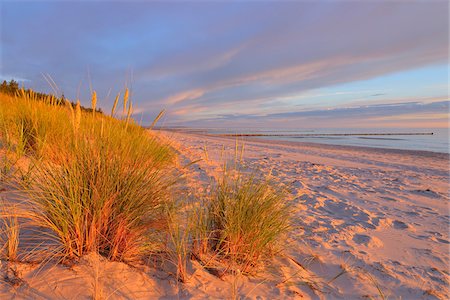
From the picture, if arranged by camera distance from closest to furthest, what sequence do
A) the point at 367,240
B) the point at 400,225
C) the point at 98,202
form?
the point at 98,202, the point at 367,240, the point at 400,225

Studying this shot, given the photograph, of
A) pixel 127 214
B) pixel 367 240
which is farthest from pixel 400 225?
pixel 127 214

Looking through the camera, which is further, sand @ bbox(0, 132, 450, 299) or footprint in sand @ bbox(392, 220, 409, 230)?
footprint in sand @ bbox(392, 220, 409, 230)

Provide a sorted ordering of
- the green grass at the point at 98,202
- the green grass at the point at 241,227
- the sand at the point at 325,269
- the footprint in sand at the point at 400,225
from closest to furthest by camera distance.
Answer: the sand at the point at 325,269 < the green grass at the point at 98,202 < the green grass at the point at 241,227 < the footprint in sand at the point at 400,225

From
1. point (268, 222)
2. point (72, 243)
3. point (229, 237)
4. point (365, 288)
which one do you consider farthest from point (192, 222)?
point (365, 288)

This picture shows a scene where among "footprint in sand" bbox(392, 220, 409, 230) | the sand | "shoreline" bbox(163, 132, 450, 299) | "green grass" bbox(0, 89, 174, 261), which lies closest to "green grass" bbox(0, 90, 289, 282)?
"green grass" bbox(0, 89, 174, 261)

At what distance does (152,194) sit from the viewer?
2084 millimetres

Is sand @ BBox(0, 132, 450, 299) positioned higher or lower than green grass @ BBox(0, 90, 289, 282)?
lower

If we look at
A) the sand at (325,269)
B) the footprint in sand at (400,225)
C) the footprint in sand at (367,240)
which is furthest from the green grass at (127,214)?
the footprint in sand at (400,225)

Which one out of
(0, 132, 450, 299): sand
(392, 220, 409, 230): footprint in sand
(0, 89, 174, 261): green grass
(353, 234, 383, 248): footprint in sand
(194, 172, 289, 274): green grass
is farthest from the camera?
(392, 220, 409, 230): footprint in sand

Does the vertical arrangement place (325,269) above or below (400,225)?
above

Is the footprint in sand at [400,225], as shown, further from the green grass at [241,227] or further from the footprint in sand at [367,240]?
the green grass at [241,227]

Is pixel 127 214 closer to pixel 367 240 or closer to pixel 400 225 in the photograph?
pixel 367 240

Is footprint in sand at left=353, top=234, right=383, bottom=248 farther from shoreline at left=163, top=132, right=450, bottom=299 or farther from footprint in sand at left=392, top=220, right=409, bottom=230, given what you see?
footprint in sand at left=392, top=220, right=409, bottom=230

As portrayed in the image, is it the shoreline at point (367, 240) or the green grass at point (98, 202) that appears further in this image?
the shoreline at point (367, 240)
